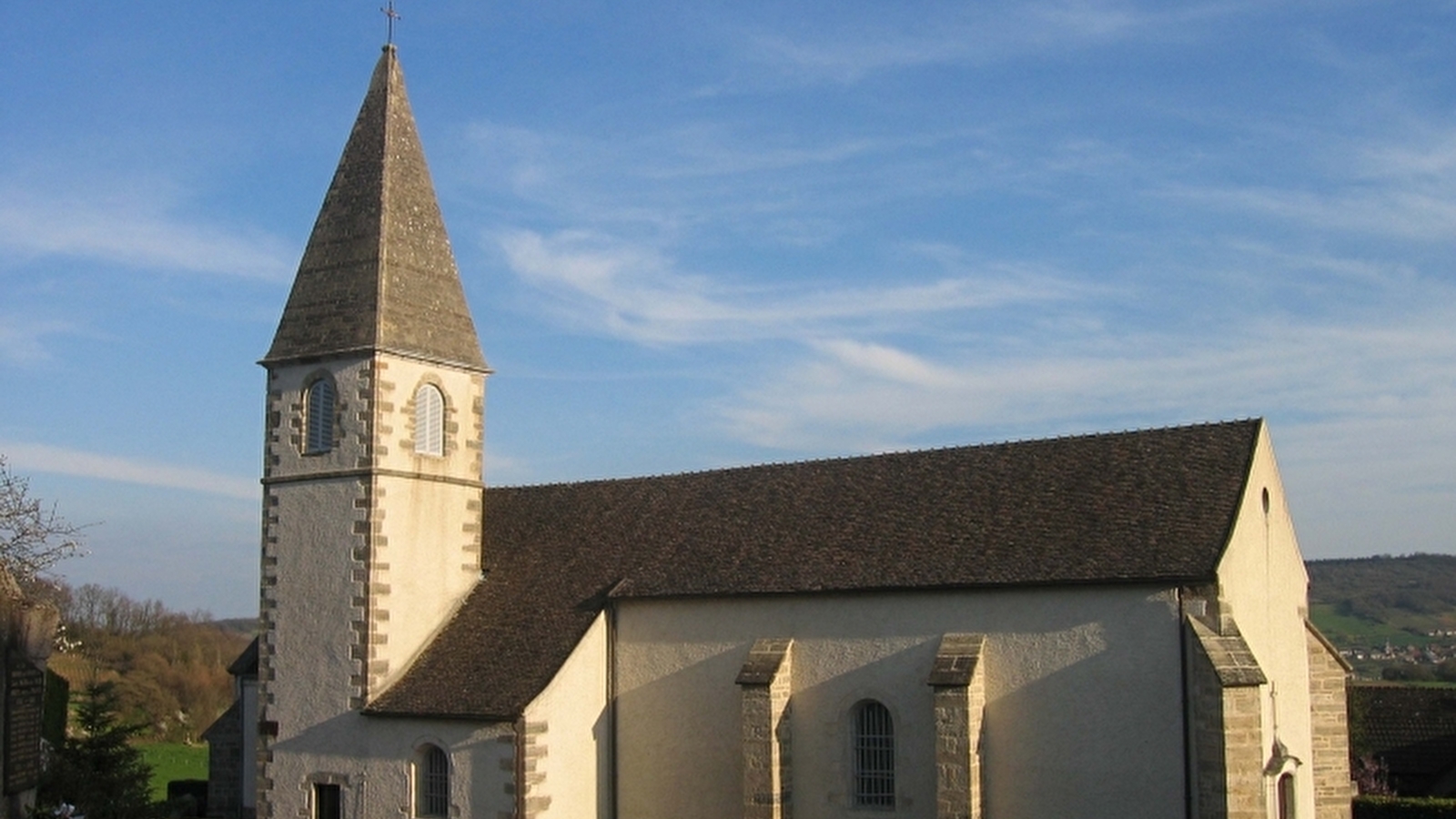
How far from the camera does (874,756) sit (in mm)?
25375

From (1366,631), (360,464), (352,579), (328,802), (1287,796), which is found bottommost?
(328,802)

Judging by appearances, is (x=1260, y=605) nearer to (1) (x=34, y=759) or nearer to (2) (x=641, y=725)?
(2) (x=641, y=725)

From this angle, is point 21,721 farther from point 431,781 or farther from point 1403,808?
point 1403,808

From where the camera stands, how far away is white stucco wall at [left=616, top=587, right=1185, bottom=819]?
22766 mm

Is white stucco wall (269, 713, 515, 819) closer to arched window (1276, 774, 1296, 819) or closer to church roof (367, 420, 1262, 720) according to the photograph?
church roof (367, 420, 1262, 720)

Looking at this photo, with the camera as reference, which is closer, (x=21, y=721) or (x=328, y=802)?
(x=21, y=721)

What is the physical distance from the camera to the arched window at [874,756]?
25.1 meters

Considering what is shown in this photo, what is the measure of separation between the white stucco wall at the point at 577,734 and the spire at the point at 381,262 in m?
7.01

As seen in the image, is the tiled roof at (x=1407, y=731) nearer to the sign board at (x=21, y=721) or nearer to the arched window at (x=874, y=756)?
the arched window at (x=874, y=756)

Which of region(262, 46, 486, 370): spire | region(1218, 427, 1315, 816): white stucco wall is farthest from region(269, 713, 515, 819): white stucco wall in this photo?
region(1218, 427, 1315, 816): white stucco wall

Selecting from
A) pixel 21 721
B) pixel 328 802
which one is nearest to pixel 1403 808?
pixel 328 802

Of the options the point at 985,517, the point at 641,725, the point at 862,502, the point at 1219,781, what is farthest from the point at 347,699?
the point at 1219,781

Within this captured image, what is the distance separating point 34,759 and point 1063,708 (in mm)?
15111

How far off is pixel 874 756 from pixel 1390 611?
116151mm
